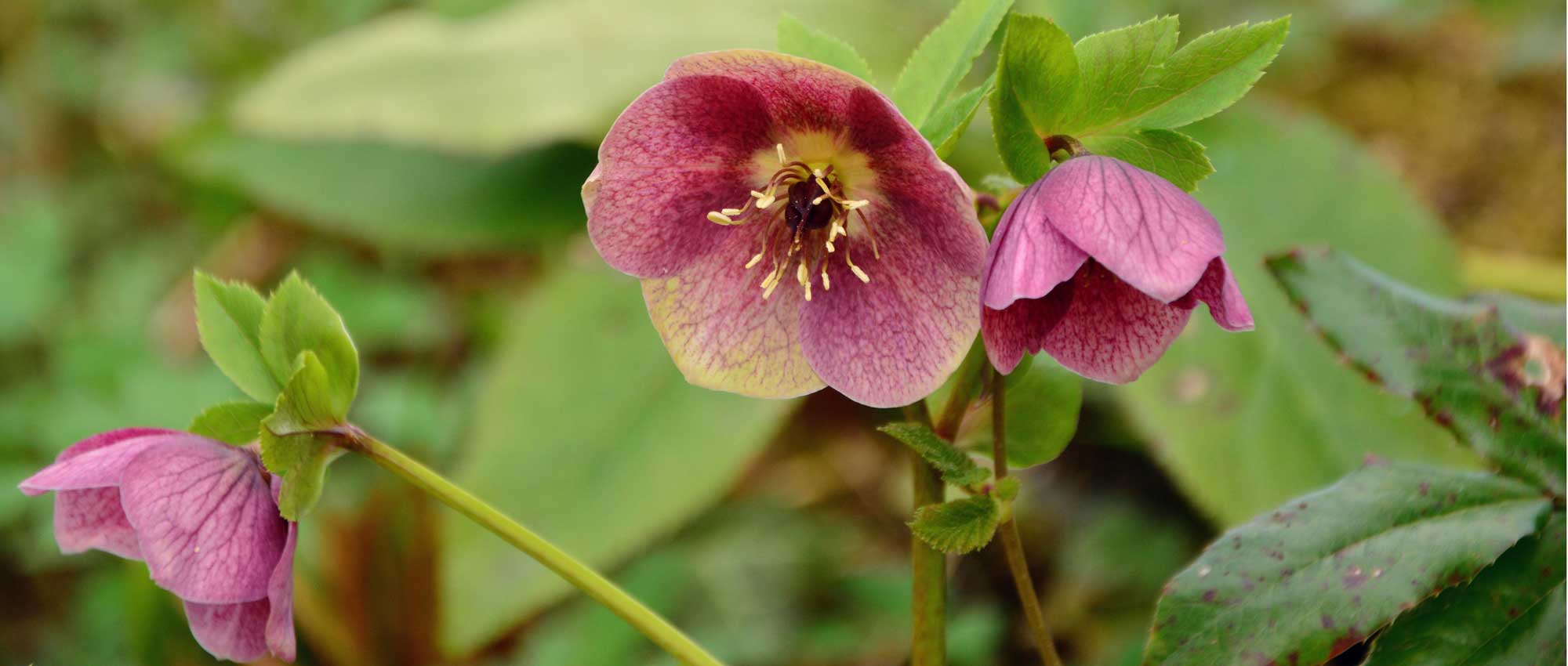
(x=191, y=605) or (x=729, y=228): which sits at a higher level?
(x=729, y=228)

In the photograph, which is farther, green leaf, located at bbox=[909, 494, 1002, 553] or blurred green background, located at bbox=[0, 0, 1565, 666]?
blurred green background, located at bbox=[0, 0, 1565, 666]

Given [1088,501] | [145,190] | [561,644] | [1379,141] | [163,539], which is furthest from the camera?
[145,190]

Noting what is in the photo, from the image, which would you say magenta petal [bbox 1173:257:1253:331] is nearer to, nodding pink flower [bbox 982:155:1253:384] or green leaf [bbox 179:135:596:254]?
nodding pink flower [bbox 982:155:1253:384]

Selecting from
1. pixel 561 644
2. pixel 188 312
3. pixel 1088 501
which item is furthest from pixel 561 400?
pixel 188 312

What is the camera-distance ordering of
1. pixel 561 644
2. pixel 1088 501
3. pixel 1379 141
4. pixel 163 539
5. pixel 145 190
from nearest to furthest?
pixel 163 539
pixel 561 644
pixel 1088 501
pixel 1379 141
pixel 145 190

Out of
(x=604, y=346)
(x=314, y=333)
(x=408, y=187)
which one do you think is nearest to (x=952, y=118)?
(x=314, y=333)

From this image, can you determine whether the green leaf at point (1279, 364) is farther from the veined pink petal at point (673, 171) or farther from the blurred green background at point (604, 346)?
the veined pink petal at point (673, 171)

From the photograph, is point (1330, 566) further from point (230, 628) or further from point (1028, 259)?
point (230, 628)

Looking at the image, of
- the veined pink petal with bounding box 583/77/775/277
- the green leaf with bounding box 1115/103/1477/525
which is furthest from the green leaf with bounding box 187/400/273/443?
the green leaf with bounding box 1115/103/1477/525

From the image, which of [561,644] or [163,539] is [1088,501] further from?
[163,539]
